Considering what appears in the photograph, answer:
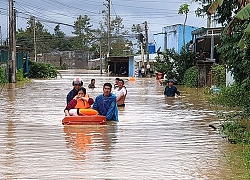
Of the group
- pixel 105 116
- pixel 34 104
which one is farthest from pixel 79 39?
pixel 105 116

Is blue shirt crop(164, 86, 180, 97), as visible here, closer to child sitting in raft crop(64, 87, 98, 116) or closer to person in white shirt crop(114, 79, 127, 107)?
person in white shirt crop(114, 79, 127, 107)

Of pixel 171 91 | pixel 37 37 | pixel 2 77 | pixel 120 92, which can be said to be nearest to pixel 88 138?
pixel 120 92

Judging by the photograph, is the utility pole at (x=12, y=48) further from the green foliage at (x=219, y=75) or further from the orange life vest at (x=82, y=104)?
the orange life vest at (x=82, y=104)

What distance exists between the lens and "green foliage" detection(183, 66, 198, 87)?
34.8 m

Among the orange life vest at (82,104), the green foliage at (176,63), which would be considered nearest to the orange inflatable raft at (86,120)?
the orange life vest at (82,104)

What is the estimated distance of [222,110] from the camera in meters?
18.6

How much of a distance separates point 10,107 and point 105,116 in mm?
6764

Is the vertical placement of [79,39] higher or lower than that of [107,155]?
higher

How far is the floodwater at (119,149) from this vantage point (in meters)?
8.23

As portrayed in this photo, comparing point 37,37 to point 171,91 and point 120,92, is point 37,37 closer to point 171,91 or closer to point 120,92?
point 171,91

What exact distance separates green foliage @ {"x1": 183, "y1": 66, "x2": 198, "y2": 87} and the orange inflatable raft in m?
21.5

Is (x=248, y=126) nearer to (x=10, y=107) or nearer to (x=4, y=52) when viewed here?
(x=10, y=107)

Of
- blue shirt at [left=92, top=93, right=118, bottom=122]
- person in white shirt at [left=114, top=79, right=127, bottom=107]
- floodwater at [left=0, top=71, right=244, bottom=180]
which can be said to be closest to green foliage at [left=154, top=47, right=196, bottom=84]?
person in white shirt at [left=114, top=79, right=127, bottom=107]

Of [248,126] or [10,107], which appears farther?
[10,107]
